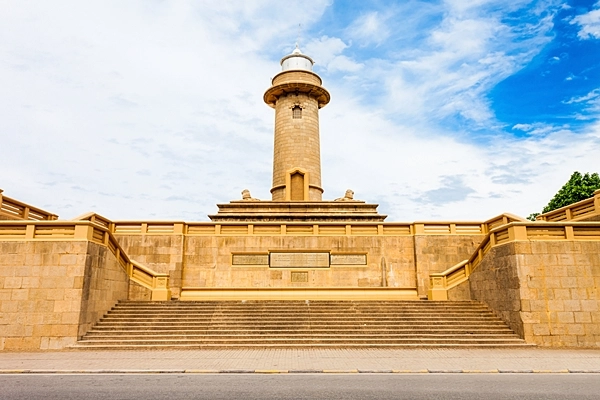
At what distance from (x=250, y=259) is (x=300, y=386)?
1397cm

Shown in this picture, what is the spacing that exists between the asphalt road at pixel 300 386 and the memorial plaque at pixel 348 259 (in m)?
12.5

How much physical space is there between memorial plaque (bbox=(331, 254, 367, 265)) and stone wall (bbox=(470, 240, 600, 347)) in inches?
312

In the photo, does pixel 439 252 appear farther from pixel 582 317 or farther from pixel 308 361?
pixel 308 361

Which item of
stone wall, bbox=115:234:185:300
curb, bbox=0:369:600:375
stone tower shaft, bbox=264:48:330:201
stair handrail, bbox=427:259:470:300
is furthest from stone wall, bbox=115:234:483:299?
curb, bbox=0:369:600:375

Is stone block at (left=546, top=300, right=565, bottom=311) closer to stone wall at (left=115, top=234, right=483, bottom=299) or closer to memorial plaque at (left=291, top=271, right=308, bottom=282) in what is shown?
stone wall at (left=115, top=234, right=483, bottom=299)

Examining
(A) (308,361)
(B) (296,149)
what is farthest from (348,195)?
(A) (308,361)

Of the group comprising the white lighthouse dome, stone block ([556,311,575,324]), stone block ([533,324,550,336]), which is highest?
the white lighthouse dome

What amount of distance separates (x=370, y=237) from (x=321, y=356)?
11.1m

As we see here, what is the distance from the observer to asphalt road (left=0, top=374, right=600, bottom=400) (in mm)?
6938

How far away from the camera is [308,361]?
10.4 m

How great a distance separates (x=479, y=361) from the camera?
10.5 metres

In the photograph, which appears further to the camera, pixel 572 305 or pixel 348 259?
pixel 348 259

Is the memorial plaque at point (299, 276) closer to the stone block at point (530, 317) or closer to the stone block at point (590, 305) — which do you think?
the stone block at point (530, 317)

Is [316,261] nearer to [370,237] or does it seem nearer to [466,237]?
[370,237]
